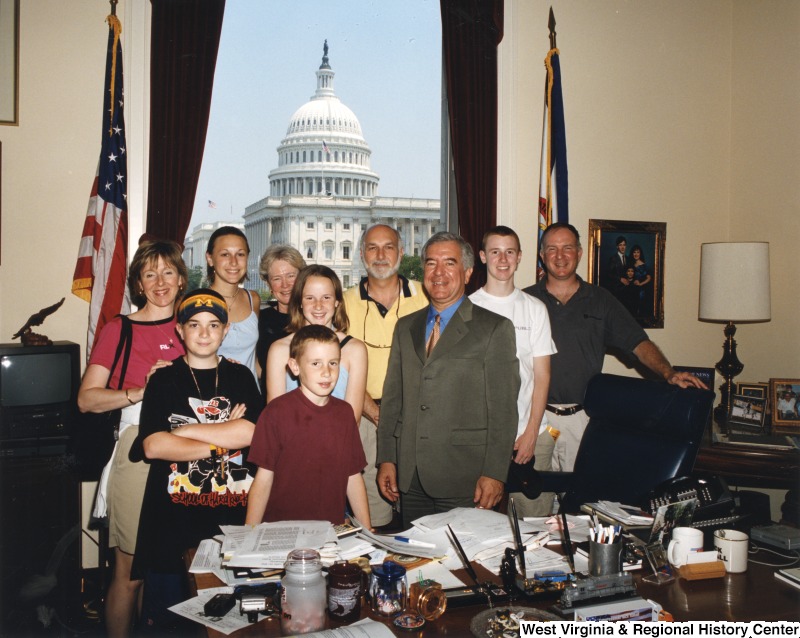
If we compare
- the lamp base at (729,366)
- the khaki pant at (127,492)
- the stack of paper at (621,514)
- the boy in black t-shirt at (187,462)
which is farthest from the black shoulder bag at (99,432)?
the lamp base at (729,366)

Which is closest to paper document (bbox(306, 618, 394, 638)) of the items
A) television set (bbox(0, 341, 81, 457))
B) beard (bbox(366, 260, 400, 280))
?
beard (bbox(366, 260, 400, 280))

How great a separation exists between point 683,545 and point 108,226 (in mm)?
3014

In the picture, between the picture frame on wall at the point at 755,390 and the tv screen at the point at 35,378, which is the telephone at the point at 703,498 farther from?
the tv screen at the point at 35,378

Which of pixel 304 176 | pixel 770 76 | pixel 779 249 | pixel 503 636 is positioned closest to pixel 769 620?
pixel 503 636

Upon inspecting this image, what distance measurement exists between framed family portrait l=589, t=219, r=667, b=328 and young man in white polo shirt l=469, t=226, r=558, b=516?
4.88 feet

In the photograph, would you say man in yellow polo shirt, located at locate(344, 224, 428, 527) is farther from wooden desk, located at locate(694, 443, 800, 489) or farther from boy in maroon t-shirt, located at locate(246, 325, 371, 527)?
wooden desk, located at locate(694, 443, 800, 489)

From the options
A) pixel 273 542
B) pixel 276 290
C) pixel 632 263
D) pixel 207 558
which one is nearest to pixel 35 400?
pixel 276 290

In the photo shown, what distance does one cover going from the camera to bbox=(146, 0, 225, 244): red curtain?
3.63 m

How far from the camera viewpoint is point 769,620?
1.54 m

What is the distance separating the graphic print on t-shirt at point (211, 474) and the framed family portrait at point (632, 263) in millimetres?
2913

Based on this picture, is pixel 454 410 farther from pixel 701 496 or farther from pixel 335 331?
pixel 701 496

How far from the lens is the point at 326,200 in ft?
14.7

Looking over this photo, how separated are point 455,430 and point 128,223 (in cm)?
221

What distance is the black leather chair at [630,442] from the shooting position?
2434 mm
